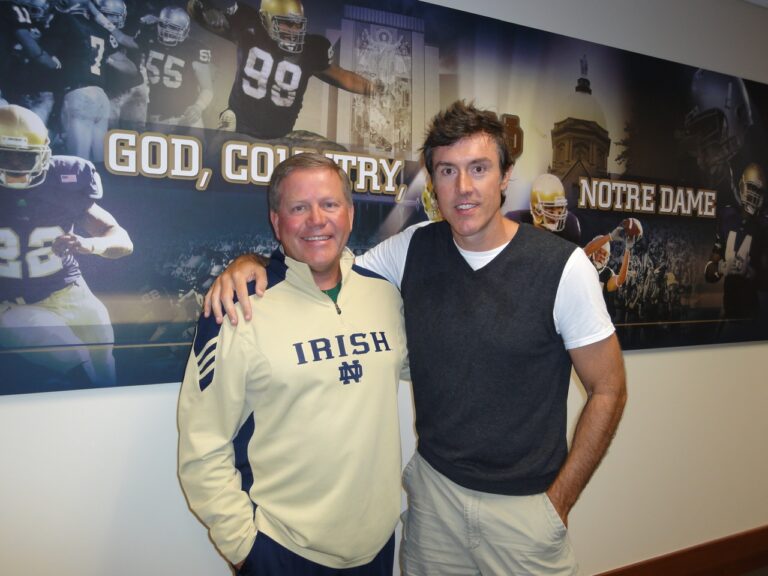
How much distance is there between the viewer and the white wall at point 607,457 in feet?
4.62

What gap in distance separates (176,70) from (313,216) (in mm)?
684

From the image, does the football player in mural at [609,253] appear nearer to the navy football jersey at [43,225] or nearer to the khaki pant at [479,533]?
the khaki pant at [479,533]

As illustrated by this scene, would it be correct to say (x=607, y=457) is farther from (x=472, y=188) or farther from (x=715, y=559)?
(x=472, y=188)

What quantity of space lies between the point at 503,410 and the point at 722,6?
7.92ft

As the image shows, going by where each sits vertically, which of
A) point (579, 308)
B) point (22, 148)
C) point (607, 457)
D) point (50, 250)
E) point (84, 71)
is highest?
point (84, 71)

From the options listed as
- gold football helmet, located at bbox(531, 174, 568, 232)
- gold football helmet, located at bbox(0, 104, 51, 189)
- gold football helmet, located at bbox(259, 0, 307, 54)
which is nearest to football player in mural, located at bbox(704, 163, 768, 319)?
gold football helmet, located at bbox(531, 174, 568, 232)

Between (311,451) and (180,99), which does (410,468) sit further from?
(180,99)

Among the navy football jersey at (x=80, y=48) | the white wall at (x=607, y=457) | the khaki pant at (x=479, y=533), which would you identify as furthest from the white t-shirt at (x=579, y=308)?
the navy football jersey at (x=80, y=48)

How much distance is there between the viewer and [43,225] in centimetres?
134

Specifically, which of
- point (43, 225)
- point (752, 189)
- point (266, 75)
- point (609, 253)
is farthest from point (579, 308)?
point (752, 189)

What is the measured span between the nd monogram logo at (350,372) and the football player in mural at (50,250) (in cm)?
72

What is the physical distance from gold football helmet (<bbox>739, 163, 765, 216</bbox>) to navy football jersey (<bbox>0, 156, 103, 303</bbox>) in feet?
8.93

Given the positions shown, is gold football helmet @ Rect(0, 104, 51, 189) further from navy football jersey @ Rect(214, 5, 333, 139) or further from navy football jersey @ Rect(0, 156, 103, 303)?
navy football jersey @ Rect(214, 5, 333, 139)

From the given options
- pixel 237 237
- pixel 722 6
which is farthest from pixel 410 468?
pixel 722 6
